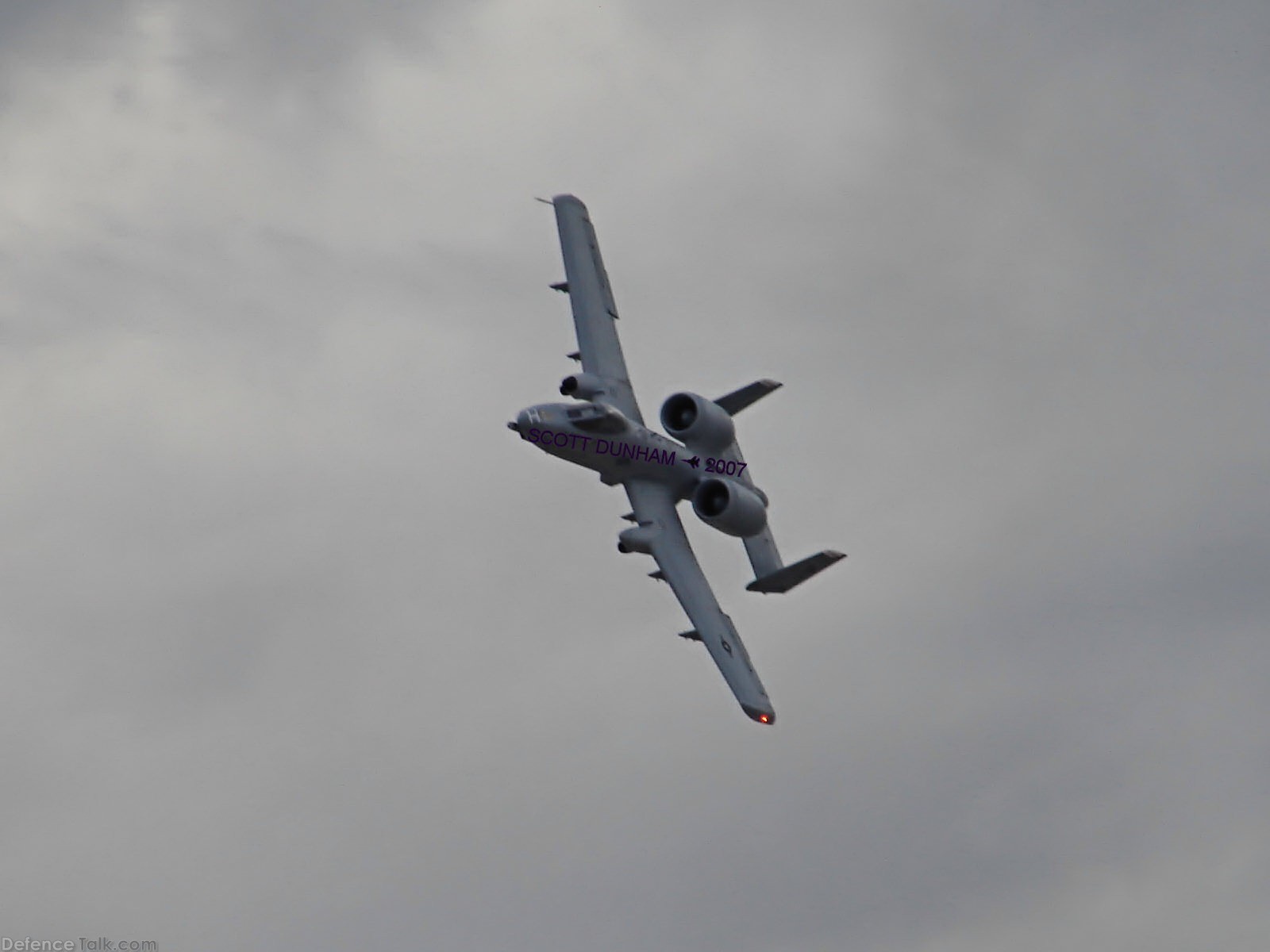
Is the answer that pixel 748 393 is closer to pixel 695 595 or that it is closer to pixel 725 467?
pixel 725 467

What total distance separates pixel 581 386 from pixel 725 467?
830 cm

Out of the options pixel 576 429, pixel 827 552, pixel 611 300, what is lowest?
pixel 827 552

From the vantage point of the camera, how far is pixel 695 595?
311ft

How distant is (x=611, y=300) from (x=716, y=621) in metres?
17.0

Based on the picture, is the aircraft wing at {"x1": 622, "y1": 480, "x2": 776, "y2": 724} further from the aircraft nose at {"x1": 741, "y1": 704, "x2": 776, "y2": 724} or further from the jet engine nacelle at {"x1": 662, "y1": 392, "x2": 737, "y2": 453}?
the jet engine nacelle at {"x1": 662, "y1": 392, "x2": 737, "y2": 453}

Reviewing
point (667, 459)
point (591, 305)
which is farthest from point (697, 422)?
point (591, 305)

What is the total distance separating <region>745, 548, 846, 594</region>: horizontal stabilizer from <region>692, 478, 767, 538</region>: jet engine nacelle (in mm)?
2490

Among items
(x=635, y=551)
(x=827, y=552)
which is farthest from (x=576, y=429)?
(x=827, y=552)

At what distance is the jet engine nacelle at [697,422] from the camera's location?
320 feet

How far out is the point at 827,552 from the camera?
94688mm

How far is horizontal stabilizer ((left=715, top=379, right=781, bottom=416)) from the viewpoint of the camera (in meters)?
100

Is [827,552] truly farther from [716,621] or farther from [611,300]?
[611,300]

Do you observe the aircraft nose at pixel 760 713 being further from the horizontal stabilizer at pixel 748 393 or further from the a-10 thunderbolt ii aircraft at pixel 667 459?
the horizontal stabilizer at pixel 748 393

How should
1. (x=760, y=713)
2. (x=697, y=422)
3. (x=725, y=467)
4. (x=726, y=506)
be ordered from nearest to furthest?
1. (x=760, y=713)
2. (x=726, y=506)
3. (x=697, y=422)
4. (x=725, y=467)
